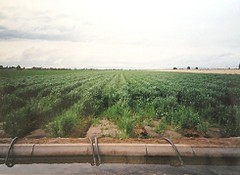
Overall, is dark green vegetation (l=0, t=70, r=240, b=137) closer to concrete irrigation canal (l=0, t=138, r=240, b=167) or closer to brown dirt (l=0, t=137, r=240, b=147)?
brown dirt (l=0, t=137, r=240, b=147)

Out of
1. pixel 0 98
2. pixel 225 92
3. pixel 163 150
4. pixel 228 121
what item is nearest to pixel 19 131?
pixel 0 98

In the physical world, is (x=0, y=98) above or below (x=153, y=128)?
above

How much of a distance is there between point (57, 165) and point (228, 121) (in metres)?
4.05

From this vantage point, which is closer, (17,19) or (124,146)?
(124,146)

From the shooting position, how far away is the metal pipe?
16.3 feet

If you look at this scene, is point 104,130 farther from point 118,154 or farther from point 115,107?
point 118,154

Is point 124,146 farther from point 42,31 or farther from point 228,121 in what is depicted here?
point 42,31

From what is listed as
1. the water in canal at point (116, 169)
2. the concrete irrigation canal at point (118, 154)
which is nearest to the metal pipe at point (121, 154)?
the concrete irrigation canal at point (118, 154)

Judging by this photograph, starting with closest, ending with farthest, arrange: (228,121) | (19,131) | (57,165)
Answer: (57,165), (19,131), (228,121)

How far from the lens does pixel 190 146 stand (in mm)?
5180

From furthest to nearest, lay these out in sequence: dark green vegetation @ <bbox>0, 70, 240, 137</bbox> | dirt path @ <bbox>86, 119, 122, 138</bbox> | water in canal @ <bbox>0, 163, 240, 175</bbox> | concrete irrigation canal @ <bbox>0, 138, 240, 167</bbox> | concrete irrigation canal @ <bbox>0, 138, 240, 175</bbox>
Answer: dark green vegetation @ <bbox>0, 70, 240, 137</bbox>, dirt path @ <bbox>86, 119, 122, 138</bbox>, concrete irrigation canal @ <bbox>0, 138, 240, 167</bbox>, concrete irrigation canal @ <bbox>0, 138, 240, 175</bbox>, water in canal @ <bbox>0, 163, 240, 175</bbox>

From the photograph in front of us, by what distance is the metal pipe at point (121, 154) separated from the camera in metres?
A: 4.96

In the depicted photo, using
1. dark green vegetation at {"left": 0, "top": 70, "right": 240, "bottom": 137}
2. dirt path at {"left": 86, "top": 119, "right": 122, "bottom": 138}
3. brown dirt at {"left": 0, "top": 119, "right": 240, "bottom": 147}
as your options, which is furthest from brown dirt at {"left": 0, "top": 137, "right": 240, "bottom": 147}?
dark green vegetation at {"left": 0, "top": 70, "right": 240, "bottom": 137}

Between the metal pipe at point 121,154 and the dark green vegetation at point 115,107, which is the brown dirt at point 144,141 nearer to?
the metal pipe at point 121,154
